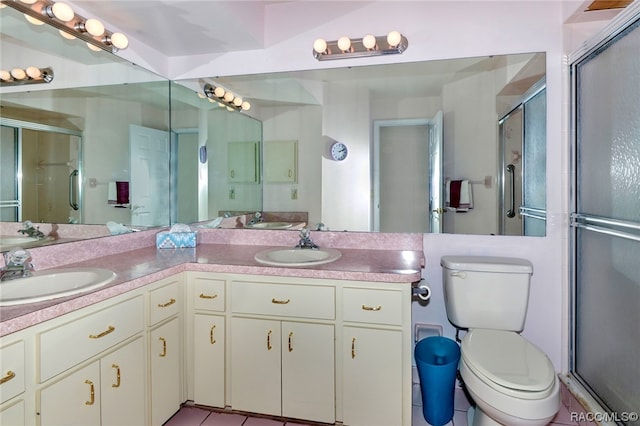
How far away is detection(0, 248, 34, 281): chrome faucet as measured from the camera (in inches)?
53.6

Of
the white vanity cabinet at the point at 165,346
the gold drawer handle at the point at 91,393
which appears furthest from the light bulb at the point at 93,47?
the gold drawer handle at the point at 91,393

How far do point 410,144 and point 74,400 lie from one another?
1994 millimetres

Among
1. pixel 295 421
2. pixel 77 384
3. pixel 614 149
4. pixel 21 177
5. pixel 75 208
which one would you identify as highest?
pixel 614 149

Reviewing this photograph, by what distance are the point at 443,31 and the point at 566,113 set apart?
81 centimetres

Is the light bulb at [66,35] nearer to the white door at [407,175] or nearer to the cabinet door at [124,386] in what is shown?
the cabinet door at [124,386]

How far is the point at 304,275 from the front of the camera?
1.64 meters

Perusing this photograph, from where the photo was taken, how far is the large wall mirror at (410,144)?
2.05 meters

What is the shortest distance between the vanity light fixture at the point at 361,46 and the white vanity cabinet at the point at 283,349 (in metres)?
1.36

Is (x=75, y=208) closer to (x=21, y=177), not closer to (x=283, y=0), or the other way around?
(x=21, y=177)

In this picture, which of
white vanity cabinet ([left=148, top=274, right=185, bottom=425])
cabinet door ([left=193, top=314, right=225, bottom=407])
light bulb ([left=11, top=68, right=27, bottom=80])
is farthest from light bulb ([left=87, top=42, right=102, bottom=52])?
cabinet door ([left=193, top=314, right=225, bottom=407])

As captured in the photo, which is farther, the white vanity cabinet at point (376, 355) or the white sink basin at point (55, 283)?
the white vanity cabinet at point (376, 355)

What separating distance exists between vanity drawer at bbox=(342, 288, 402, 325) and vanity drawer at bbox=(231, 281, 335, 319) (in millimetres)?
74

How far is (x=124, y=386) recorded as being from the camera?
1.43 meters

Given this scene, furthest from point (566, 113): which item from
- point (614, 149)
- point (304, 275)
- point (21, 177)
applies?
point (21, 177)
